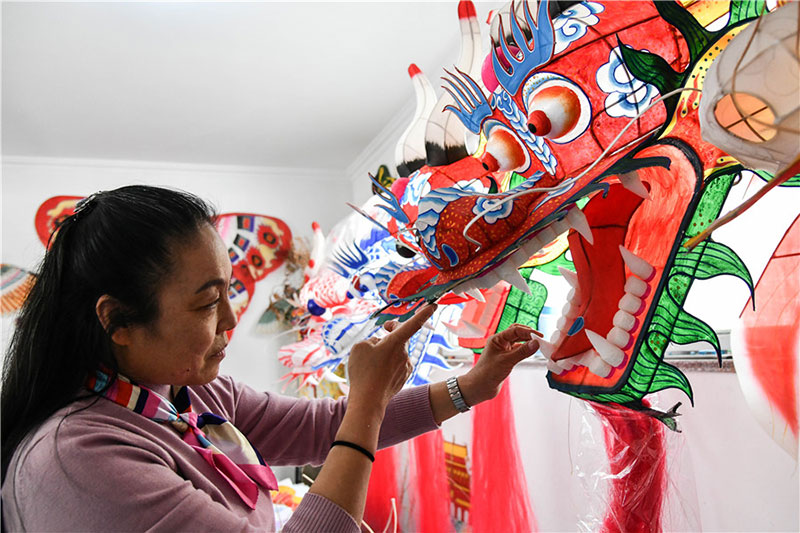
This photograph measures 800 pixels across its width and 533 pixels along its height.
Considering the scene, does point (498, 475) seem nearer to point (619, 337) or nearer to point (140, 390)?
point (619, 337)

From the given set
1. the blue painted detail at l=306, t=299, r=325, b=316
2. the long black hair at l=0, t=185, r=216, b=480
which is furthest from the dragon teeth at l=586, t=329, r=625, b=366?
the blue painted detail at l=306, t=299, r=325, b=316

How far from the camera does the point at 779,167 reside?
54 cm

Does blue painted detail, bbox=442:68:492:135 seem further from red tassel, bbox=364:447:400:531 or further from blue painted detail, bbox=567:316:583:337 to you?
red tassel, bbox=364:447:400:531

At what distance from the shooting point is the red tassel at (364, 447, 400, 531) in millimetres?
2105

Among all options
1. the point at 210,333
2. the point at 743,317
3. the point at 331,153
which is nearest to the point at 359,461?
the point at 210,333

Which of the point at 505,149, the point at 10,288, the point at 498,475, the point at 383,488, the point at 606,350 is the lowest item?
the point at 383,488

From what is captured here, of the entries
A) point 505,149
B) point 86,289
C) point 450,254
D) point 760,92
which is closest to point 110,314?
point 86,289

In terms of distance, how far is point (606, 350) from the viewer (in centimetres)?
87

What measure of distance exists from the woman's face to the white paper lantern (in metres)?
0.65

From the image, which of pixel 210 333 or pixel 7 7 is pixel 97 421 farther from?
pixel 7 7

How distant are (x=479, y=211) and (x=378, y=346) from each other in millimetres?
242

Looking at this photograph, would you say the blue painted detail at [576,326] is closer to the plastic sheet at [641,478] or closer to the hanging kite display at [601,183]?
the hanging kite display at [601,183]

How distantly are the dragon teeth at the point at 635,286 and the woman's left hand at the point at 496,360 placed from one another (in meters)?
0.17

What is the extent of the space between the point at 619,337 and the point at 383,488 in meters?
1.52
